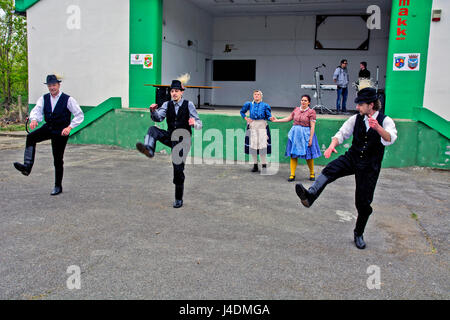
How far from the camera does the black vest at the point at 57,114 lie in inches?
262

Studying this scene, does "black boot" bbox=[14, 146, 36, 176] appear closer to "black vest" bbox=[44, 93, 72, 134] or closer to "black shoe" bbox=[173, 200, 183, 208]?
"black vest" bbox=[44, 93, 72, 134]

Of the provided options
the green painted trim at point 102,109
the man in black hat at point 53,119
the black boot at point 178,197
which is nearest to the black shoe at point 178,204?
the black boot at point 178,197

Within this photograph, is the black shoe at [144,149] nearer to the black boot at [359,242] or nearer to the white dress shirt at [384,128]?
the white dress shirt at [384,128]

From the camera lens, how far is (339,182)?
28.9 feet

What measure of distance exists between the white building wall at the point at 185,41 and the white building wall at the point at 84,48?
2386 millimetres

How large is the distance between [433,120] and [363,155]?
648cm

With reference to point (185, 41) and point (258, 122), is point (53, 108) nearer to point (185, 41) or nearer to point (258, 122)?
point (258, 122)

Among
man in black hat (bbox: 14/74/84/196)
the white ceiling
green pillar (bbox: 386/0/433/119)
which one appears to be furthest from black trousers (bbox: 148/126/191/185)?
the white ceiling

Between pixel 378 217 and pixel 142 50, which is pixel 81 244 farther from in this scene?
pixel 142 50

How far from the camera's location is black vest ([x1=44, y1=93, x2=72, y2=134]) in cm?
665

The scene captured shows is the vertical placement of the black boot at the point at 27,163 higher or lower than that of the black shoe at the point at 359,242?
higher

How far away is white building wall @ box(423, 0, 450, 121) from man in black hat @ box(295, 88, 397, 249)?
6.56 metres

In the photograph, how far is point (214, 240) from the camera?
4891mm

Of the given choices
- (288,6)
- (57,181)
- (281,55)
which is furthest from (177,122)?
(281,55)
